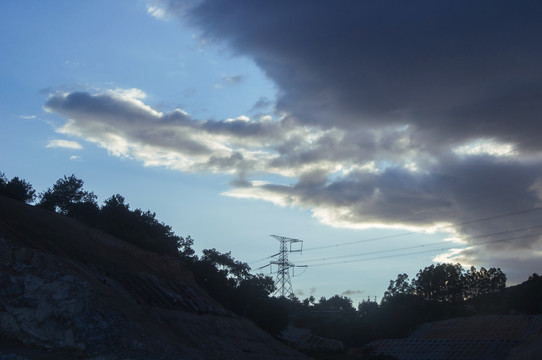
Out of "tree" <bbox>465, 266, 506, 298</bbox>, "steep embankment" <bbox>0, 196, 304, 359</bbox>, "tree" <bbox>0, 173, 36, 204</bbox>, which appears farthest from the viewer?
"tree" <bbox>465, 266, 506, 298</bbox>

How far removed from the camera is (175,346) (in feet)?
107

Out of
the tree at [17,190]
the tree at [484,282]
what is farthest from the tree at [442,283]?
the tree at [17,190]

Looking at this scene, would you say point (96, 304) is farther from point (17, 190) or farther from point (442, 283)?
point (442, 283)

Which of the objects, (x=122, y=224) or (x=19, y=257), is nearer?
(x=19, y=257)

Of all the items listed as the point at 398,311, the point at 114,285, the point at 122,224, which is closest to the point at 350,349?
the point at 398,311

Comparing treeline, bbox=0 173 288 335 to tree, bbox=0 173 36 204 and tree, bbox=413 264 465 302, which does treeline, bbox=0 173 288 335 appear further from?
tree, bbox=413 264 465 302

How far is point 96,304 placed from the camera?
29.0 metres

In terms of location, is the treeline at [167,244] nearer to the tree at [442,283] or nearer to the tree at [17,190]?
the tree at [17,190]

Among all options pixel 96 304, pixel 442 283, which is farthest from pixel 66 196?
pixel 442 283

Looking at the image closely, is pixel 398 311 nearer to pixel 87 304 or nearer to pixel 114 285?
pixel 114 285

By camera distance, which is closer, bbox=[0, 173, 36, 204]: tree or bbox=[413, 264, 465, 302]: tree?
bbox=[0, 173, 36, 204]: tree

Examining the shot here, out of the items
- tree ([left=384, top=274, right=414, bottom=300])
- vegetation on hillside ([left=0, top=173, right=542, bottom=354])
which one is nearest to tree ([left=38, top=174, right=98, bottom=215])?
vegetation on hillside ([left=0, top=173, right=542, bottom=354])

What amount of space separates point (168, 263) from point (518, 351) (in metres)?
40.8

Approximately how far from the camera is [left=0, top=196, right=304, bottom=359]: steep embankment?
25.5 metres
